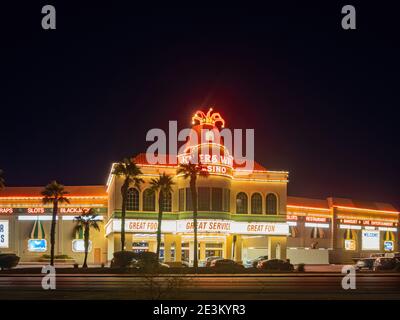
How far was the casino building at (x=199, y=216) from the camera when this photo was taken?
69.9 meters

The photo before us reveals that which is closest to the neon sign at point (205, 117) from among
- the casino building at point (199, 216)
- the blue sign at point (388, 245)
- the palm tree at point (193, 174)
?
the casino building at point (199, 216)

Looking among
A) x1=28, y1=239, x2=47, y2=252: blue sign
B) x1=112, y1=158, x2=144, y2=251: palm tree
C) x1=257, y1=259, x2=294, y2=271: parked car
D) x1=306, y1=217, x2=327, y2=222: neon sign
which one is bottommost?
x1=257, y1=259, x2=294, y2=271: parked car

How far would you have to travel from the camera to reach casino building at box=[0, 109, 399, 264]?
69.9 metres

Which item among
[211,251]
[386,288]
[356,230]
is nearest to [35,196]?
[211,251]

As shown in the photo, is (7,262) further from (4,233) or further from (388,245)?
(388,245)

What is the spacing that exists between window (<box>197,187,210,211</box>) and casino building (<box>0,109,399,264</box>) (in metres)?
0.11

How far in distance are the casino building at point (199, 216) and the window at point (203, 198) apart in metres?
0.11

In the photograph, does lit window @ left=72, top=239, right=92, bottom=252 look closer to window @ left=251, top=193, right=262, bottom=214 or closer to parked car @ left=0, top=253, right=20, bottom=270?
parked car @ left=0, top=253, right=20, bottom=270

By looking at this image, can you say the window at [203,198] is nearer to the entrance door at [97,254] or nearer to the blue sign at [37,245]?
the entrance door at [97,254]

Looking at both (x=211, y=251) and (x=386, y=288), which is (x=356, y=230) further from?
(x=386, y=288)

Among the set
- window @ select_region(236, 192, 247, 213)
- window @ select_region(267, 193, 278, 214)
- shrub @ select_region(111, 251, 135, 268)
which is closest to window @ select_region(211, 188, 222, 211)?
window @ select_region(236, 192, 247, 213)

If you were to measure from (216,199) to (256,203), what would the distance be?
650cm

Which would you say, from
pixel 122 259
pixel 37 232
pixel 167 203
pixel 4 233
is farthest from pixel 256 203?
pixel 4 233
